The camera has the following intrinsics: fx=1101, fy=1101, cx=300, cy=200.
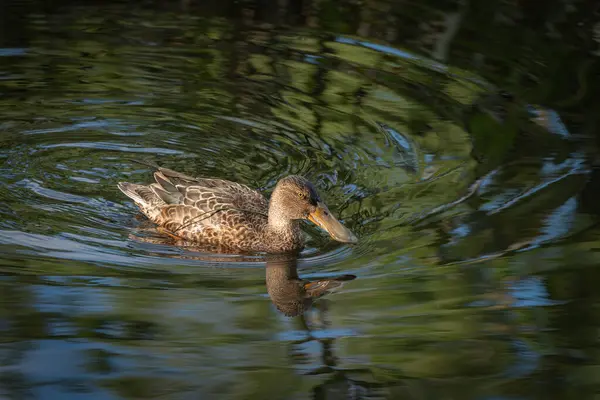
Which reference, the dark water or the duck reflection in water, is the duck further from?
the duck reflection in water

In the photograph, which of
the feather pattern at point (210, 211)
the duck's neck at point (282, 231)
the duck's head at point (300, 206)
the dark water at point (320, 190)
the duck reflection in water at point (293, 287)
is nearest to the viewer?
the dark water at point (320, 190)

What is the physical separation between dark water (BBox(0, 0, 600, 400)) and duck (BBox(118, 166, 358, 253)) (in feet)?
0.65

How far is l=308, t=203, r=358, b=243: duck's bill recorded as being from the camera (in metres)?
7.20

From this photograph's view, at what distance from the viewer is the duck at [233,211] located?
7504mm

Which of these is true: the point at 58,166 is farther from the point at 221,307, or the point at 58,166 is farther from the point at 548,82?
the point at 548,82

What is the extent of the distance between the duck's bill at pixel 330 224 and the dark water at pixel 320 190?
0.26ft

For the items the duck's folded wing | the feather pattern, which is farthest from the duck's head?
the duck's folded wing

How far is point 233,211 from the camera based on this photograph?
782cm

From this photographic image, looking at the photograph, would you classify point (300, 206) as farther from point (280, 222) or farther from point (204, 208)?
point (204, 208)

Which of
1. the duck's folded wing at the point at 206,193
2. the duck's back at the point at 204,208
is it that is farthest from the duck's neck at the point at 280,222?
the duck's folded wing at the point at 206,193

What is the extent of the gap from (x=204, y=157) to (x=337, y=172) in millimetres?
1152

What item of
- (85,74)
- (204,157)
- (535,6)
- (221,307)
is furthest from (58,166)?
(535,6)

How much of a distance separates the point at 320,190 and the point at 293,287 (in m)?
1.85

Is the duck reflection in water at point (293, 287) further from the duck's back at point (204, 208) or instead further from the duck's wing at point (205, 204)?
the duck's wing at point (205, 204)
